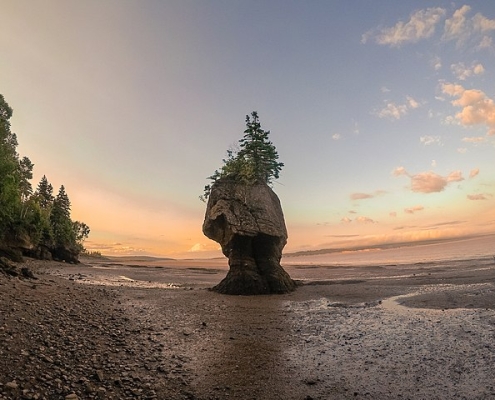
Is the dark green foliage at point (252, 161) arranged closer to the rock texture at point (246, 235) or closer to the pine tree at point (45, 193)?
the rock texture at point (246, 235)

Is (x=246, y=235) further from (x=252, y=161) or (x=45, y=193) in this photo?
(x=45, y=193)

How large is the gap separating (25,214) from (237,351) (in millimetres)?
47507

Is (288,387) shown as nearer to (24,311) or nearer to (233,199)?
(24,311)

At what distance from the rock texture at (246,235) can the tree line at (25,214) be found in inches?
1044

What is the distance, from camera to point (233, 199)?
30.7 m

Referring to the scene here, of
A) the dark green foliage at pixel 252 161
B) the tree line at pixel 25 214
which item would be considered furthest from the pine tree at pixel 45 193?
the dark green foliage at pixel 252 161

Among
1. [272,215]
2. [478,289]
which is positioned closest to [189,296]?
[272,215]

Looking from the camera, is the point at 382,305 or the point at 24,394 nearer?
the point at 24,394

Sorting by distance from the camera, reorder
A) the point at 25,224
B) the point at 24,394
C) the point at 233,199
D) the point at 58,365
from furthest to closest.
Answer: the point at 25,224
the point at 233,199
the point at 58,365
the point at 24,394

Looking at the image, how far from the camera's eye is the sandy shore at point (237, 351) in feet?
26.9

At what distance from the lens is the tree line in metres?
Result: 38.2

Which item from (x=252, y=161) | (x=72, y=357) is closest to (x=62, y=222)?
(x=252, y=161)

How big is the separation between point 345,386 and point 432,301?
16.4 meters

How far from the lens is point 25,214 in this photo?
45.7m
